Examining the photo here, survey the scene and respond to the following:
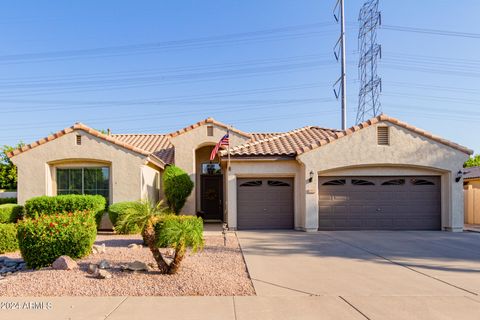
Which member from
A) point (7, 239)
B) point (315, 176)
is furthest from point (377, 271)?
point (7, 239)

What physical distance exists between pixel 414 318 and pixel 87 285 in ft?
18.0

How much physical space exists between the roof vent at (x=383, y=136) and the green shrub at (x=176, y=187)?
9.45 m

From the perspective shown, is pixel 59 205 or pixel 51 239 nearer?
pixel 51 239

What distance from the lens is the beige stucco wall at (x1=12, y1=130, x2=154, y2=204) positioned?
1452cm

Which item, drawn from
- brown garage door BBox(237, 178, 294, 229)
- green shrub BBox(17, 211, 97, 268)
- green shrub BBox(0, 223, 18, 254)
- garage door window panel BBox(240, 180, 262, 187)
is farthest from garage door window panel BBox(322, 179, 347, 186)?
green shrub BBox(0, 223, 18, 254)

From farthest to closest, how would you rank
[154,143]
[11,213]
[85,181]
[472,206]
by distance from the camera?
[154,143] → [472,206] → [85,181] → [11,213]

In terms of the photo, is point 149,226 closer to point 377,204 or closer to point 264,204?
point 264,204

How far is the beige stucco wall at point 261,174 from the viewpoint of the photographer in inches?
591

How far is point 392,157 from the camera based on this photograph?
48.1 feet

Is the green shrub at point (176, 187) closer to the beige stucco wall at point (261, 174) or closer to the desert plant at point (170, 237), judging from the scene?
the beige stucco wall at point (261, 174)

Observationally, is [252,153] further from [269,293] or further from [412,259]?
[269,293]

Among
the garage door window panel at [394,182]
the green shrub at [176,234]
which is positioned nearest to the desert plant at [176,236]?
the green shrub at [176,234]

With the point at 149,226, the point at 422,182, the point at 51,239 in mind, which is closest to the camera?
the point at 149,226

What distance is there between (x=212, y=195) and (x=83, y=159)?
8.38m
